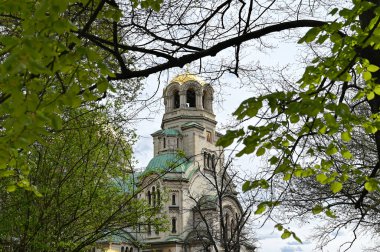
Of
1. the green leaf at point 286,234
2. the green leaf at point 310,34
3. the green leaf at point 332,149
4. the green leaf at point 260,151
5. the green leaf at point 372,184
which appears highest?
the green leaf at point 310,34

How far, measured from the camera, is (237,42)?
5992 mm

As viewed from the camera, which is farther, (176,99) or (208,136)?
(176,99)

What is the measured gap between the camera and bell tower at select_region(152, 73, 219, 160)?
4722 cm

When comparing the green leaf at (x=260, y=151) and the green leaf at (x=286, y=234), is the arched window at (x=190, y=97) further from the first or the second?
the green leaf at (x=260, y=151)

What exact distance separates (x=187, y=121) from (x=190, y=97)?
3.13 m

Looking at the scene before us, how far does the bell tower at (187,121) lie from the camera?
1859 inches

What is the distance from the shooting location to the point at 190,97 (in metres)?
50.1

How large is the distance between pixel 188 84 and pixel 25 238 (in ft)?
126

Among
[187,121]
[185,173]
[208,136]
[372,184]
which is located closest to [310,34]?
[372,184]

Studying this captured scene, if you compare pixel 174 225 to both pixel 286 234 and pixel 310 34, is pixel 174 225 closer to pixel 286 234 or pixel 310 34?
pixel 286 234

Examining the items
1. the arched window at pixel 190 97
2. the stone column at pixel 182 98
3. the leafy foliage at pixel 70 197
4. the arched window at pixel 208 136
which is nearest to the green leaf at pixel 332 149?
the leafy foliage at pixel 70 197

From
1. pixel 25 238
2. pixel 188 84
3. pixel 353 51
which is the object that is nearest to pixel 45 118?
pixel 353 51

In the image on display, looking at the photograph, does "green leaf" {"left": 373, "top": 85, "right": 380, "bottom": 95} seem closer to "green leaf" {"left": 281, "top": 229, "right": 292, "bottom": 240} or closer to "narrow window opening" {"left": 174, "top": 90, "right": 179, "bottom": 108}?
"green leaf" {"left": 281, "top": 229, "right": 292, "bottom": 240}

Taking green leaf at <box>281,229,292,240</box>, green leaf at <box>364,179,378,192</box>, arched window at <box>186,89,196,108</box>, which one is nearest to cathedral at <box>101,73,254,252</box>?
arched window at <box>186,89,196,108</box>
